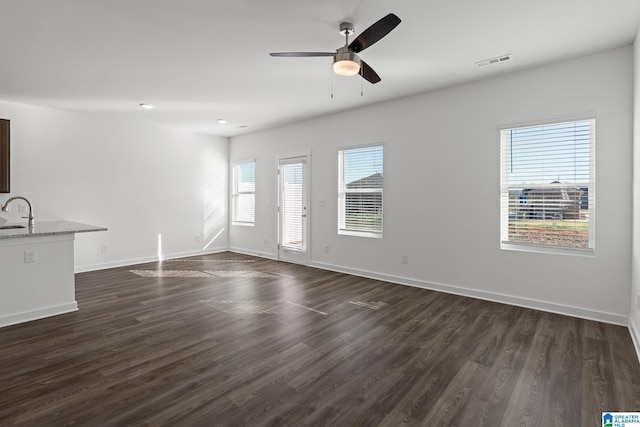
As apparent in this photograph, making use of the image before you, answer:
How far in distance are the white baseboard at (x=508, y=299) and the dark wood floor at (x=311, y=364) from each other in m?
0.14

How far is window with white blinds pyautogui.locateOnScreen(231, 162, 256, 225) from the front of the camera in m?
7.38

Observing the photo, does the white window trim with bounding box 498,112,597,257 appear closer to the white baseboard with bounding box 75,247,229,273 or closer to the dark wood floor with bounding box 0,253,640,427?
the dark wood floor with bounding box 0,253,640,427

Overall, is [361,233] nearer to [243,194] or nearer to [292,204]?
[292,204]

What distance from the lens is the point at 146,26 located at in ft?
9.21

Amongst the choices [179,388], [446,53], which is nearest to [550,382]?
[179,388]

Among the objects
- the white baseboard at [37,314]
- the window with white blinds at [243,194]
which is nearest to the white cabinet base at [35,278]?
the white baseboard at [37,314]

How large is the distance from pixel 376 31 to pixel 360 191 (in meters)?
3.24

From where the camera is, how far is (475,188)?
4.14 m

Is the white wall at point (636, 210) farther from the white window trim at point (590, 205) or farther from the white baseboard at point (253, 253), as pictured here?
the white baseboard at point (253, 253)

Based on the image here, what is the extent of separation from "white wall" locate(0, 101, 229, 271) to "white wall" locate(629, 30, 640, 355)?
706 cm

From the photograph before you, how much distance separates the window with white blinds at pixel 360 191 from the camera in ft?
17.1

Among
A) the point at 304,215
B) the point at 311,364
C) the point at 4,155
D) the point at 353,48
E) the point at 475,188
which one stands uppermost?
the point at 353,48

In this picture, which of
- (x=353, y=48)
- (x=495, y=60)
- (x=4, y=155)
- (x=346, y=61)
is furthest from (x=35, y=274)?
(x=495, y=60)

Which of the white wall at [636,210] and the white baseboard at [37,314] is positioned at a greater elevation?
the white wall at [636,210]
